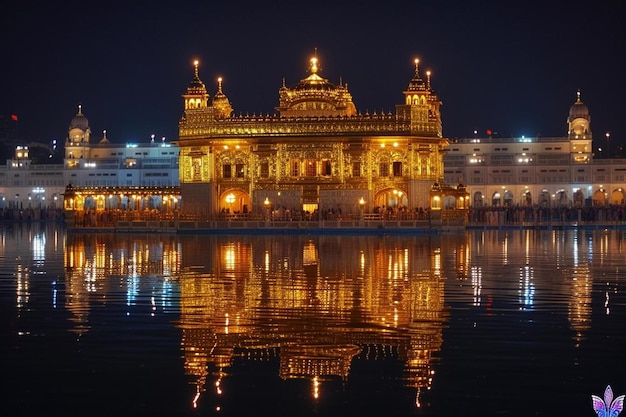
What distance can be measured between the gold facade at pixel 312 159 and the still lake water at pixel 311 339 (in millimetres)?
29877

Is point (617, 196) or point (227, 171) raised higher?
point (227, 171)

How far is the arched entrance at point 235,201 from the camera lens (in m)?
59.9

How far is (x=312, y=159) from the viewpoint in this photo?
58281 mm

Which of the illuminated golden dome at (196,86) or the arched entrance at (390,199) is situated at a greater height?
the illuminated golden dome at (196,86)

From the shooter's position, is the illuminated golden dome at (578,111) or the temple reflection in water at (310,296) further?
the illuminated golden dome at (578,111)

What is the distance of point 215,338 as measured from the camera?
48.8ft

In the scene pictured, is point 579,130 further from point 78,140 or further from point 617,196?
point 78,140

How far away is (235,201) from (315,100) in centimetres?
774

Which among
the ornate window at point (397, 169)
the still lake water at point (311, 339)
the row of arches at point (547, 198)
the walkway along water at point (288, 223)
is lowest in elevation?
the still lake water at point (311, 339)

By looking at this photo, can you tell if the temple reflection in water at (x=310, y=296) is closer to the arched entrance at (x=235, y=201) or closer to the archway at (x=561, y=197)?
the arched entrance at (x=235, y=201)

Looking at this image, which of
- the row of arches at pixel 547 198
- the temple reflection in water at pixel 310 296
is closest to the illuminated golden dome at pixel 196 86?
the temple reflection in water at pixel 310 296

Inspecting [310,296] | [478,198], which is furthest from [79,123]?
[310,296]

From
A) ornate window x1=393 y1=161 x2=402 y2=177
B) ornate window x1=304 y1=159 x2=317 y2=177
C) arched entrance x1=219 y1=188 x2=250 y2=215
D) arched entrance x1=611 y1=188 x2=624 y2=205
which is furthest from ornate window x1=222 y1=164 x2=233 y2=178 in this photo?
arched entrance x1=611 y1=188 x2=624 y2=205

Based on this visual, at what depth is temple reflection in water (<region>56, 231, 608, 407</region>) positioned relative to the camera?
13383mm
